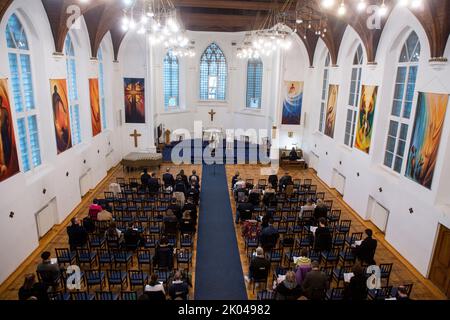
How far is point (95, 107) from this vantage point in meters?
17.2

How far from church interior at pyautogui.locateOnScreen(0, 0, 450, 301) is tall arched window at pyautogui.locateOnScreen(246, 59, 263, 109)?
4983mm

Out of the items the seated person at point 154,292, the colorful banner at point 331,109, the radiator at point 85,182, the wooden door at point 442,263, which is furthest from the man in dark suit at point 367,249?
the radiator at point 85,182

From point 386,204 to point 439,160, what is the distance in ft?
10.7

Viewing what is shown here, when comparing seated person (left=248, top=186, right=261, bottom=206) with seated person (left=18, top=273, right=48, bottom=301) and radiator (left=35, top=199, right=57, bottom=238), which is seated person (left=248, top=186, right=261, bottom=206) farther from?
seated person (left=18, top=273, right=48, bottom=301)

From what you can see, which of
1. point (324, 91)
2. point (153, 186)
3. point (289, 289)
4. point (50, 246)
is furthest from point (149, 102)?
point (289, 289)

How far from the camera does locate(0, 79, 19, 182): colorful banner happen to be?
9352 millimetres

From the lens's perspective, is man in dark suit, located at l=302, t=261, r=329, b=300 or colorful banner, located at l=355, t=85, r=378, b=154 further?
colorful banner, located at l=355, t=85, r=378, b=154

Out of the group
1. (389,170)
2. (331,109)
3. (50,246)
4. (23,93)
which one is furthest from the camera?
(331,109)

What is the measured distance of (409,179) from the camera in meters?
11.3

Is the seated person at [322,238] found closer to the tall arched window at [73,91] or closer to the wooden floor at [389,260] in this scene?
the wooden floor at [389,260]

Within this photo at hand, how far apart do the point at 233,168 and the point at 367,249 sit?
12509 mm

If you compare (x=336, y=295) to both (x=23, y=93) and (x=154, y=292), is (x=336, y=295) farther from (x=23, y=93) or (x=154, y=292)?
(x=23, y=93)

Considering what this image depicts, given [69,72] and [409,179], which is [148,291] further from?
[69,72]

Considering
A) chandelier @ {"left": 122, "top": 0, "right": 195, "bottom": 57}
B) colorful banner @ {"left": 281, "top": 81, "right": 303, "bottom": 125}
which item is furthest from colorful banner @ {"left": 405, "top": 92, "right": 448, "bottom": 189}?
colorful banner @ {"left": 281, "top": 81, "right": 303, "bottom": 125}
